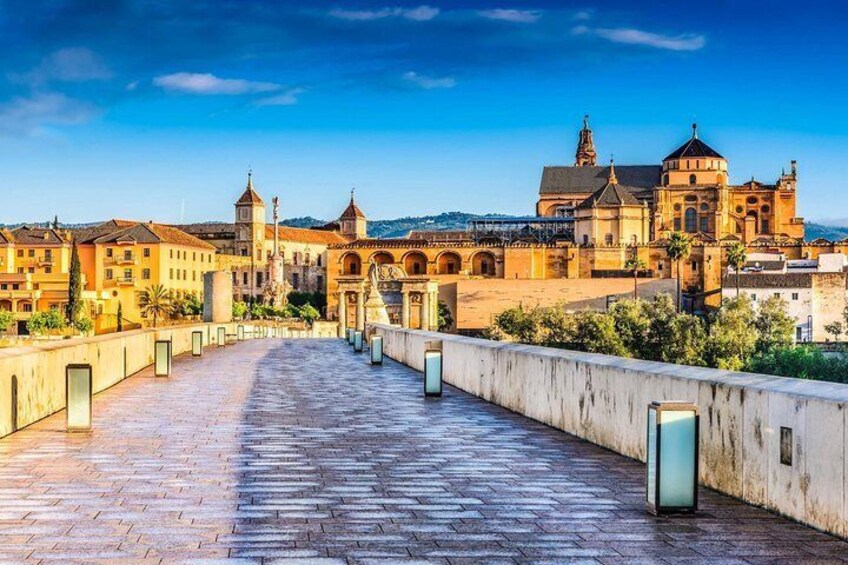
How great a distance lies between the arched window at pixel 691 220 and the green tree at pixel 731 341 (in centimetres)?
5539

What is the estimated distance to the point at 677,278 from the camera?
110 meters

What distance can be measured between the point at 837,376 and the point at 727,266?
5722 centimetres

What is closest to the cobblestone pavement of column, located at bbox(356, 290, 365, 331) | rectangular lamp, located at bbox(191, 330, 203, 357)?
rectangular lamp, located at bbox(191, 330, 203, 357)

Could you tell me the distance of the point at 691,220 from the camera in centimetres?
12800

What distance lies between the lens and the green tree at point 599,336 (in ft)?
244

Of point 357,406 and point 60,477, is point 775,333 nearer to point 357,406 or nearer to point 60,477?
point 357,406

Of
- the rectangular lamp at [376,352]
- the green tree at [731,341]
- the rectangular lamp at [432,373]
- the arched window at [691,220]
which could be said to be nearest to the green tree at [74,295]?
the green tree at [731,341]

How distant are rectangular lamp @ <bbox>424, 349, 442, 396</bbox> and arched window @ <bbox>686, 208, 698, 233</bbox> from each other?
386 ft

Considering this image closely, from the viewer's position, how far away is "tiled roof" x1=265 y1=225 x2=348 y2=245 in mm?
145250

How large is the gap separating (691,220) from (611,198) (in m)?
14.4

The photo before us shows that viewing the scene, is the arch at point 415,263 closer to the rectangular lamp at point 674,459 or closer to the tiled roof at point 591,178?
the tiled roof at point 591,178

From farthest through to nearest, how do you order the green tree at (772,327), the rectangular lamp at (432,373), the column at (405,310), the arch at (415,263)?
the arch at (415,263) < the green tree at (772,327) < the column at (405,310) < the rectangular lamp at (432,373)

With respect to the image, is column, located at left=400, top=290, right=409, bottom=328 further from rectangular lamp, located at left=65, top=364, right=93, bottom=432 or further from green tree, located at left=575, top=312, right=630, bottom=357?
rectangular lamp, located at left=65, top=364, right=93, bottom=432

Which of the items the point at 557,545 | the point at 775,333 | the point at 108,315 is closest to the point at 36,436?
the point at 557,545
